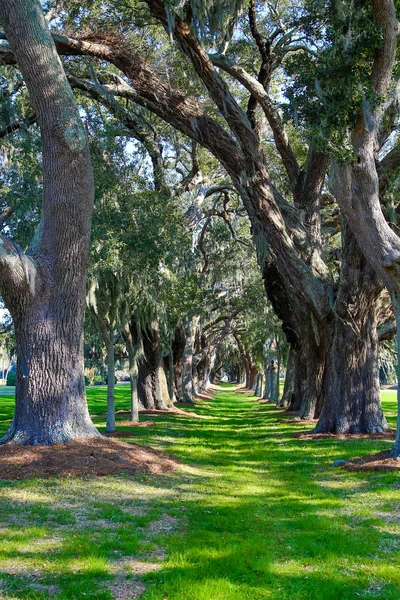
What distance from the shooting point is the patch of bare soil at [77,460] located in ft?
24.4

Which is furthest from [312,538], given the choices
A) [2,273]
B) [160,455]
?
[2,273]

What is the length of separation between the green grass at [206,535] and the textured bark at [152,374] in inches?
446

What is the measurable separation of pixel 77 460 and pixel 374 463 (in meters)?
4.59

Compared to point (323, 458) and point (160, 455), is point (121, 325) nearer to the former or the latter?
point (160, 455)

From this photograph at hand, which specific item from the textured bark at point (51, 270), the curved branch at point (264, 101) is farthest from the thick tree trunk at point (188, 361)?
the textured bark at point (51, 270)

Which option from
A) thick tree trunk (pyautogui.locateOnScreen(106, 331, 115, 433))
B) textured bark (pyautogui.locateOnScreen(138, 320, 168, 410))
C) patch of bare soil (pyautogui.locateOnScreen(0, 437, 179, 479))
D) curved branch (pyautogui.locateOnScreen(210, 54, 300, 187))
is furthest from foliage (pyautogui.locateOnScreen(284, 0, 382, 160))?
textured bark (pyautogui.locateOnScreen(138, 320, 168, 410))

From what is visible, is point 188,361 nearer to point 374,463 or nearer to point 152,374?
point 152,374

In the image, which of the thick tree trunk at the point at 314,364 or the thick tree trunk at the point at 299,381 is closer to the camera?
the thick tree trunk at the point at 314,364

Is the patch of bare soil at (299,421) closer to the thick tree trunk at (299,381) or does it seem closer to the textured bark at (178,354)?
the thick tree trunk at (299,381)

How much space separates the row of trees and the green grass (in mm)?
2448

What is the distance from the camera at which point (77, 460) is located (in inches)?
311

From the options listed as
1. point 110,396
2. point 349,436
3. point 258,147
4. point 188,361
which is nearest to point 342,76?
point 258,147

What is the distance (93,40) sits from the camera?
11906 mm

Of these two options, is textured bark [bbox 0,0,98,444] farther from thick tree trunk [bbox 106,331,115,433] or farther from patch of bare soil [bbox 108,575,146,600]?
patch of bare soil [bbox 108,575,146,600]
